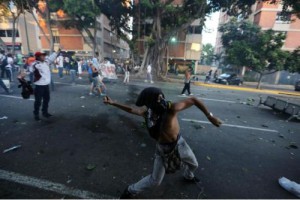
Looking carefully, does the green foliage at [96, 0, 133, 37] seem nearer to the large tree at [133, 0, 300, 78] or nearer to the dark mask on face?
the large tree at [133, 0, 300, 78]

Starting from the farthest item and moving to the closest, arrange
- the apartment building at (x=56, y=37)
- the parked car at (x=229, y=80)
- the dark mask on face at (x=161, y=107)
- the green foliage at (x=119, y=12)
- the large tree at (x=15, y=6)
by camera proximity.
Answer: the apartment building at (x=56, y=37), the parked car at (x=229, y=80), the green foliage at (x=119, y=12), the large tree at (x=15, y=6), the dark mask on face at (x=161, y=107)

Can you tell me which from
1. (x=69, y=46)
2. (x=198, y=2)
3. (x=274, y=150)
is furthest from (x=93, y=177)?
(x=69, y=46)

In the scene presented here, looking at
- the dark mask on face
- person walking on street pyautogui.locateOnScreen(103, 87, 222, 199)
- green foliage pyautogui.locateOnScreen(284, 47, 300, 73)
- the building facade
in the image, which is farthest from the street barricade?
the building facade

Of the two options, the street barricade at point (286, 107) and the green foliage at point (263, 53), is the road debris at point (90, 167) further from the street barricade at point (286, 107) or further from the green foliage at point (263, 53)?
the green foliage at point (263, 53)

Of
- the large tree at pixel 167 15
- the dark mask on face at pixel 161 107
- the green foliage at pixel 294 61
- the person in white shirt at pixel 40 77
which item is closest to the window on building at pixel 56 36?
the large tree at pixel 167 15

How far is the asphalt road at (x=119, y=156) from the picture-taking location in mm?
2869

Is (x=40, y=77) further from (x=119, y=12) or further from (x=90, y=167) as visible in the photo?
(x=119, y=12)

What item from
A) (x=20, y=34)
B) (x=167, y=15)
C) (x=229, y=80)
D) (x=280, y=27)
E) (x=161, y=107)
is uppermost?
(x=280, y=27)

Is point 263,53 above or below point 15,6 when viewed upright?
below

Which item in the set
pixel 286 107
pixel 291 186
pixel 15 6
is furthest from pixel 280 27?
pixel 15 6

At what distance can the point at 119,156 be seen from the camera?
3795 mm

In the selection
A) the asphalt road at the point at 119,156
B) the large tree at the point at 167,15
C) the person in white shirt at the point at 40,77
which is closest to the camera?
the asphalt road at the point at 119,156

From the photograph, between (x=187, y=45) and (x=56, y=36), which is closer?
(x=187, y=45)

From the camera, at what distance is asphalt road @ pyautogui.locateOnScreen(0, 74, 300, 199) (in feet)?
9.41
